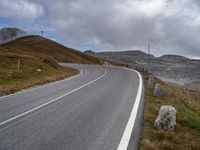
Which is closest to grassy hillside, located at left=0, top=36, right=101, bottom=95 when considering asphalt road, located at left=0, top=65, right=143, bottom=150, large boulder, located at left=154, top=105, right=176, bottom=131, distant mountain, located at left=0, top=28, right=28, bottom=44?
distant mountain, located at left=0, top=28, right=28, bottom=44

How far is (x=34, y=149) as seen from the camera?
301 inches

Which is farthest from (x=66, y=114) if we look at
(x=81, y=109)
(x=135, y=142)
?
(x=135, y=142)

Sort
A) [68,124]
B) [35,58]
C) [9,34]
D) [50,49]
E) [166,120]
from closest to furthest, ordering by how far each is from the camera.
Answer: [68,124]
[166,120]
[35,58]
[50,49]
[9,34]

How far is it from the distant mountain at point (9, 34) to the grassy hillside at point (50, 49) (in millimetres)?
3954

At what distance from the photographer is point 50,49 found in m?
106

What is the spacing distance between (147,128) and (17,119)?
3.90 meters

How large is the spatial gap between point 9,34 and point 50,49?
2295cm

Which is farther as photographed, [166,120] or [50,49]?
[50,49]

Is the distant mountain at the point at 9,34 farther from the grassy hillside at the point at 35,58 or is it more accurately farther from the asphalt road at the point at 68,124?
the asphalt road at the point at 68,124

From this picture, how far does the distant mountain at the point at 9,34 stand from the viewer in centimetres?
11825

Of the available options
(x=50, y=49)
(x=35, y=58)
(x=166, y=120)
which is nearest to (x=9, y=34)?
(x=50, y=49)

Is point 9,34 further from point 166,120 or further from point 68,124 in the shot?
point 166,120

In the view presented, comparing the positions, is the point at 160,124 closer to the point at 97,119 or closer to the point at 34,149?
the point at 97,119

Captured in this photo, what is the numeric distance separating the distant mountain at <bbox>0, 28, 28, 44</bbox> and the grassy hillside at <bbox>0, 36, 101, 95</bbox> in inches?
160
